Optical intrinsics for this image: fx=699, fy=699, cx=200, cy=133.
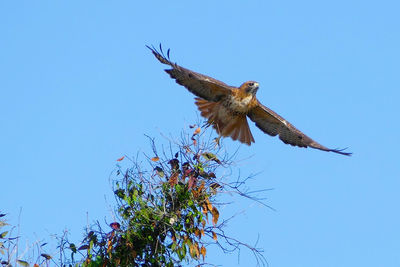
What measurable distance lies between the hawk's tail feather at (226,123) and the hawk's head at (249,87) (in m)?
0.42

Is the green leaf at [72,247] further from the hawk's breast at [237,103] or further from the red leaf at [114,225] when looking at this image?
the hawk's breast at [237,103]

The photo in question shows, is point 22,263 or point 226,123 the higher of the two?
point 226,123

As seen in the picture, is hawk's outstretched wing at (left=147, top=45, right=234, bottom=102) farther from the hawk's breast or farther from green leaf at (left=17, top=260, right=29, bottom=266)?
green leaf at (left=17, top=260, right=29, bottom=266)

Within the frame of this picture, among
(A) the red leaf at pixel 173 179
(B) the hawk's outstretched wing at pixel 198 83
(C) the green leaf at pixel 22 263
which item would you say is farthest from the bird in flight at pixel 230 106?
(C) the green leaf at pixel 22 263

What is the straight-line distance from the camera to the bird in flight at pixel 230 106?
10.4 m

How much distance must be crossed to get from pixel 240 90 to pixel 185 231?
4.96m

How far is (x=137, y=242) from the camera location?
600 centimetres

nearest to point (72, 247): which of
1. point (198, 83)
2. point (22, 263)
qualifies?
point (22, 263)

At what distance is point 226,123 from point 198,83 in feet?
2.46

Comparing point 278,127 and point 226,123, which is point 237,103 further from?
point 278,127

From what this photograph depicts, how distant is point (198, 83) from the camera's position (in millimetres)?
10438

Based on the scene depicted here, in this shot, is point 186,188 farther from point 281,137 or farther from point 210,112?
point 281,137

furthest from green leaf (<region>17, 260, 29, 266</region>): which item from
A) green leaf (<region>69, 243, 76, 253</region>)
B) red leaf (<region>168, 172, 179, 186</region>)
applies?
red leaf (<region>168, 172, 179, 186</region>)

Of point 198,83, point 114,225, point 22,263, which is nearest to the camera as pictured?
point 22,263
